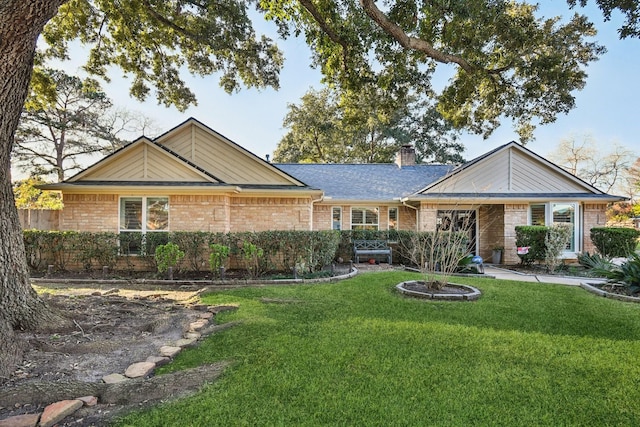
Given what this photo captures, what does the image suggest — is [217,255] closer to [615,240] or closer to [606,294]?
[606,294]

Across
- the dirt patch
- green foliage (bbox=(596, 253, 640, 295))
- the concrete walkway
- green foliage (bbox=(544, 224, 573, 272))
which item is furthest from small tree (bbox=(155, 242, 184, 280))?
green foliage (bbox=(544, 224, 573, 272))

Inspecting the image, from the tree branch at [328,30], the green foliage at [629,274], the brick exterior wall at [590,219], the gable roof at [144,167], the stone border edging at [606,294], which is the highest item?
the tree branch at [328,30]

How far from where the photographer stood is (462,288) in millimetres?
7996

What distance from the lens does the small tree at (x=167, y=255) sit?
9109 millimetres

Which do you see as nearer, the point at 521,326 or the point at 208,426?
the point at 208,426

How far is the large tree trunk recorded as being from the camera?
12.8 ft

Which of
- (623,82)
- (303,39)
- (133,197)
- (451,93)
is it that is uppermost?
(623,82)

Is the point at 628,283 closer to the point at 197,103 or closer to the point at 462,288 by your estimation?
the point at 462,288

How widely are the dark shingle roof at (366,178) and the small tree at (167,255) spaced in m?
8.32

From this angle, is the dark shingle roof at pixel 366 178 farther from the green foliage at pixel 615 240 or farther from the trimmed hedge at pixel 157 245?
the green foliage at pixel 615 240

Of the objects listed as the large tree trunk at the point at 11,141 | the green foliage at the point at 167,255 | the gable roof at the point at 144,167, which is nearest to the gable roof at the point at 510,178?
the gable roof at the point at 144,167

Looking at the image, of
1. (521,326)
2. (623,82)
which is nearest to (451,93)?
(521,326)

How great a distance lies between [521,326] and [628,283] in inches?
189

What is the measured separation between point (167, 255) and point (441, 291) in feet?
23.8
